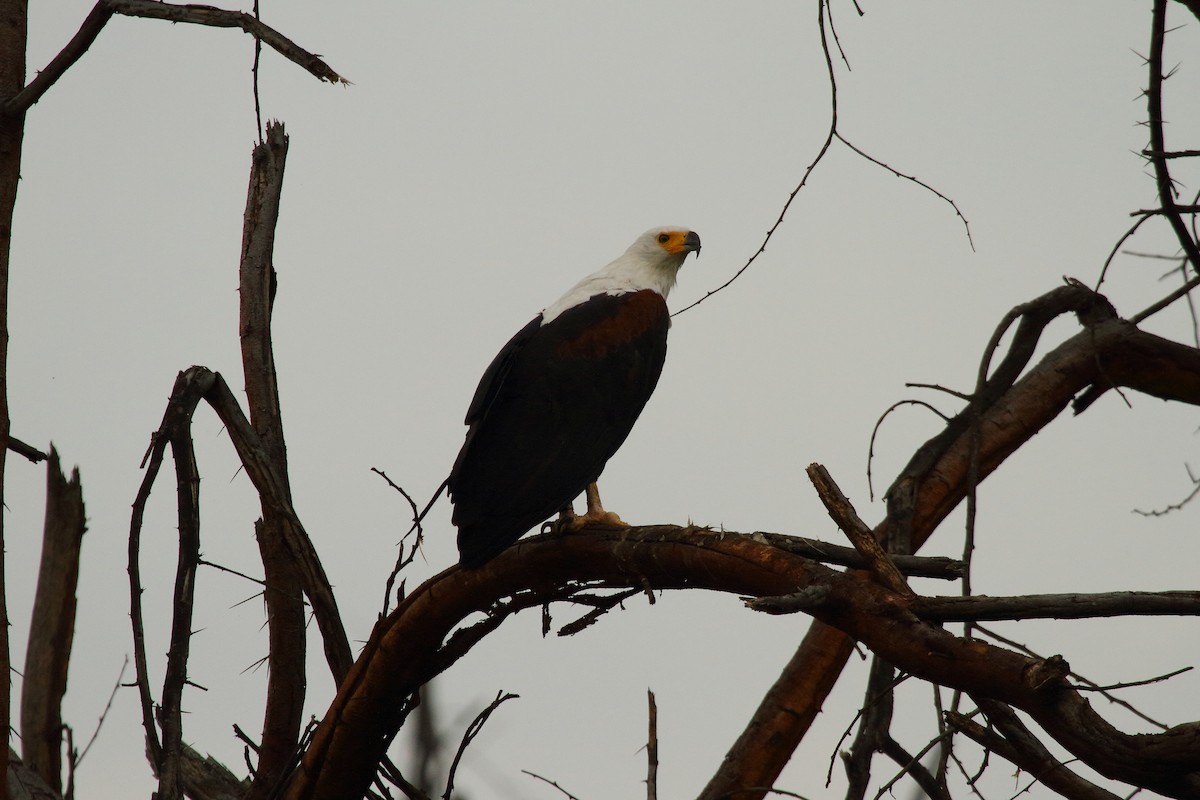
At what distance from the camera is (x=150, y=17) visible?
3.46m

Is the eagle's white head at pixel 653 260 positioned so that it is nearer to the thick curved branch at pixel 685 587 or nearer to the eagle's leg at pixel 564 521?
the eagle's leg at pixel 564 521

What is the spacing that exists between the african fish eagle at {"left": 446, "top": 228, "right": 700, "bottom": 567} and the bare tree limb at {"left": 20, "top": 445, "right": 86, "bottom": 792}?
189 centimetres

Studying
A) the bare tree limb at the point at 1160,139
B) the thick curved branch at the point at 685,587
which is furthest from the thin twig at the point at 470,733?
the bare tree limb at the point at 1160,139

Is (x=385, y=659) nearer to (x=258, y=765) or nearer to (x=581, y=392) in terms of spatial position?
(x=258, y=765)

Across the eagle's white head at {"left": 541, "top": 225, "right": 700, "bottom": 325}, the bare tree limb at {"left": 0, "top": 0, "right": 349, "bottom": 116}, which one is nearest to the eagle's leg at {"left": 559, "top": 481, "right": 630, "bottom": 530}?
the eagle's white head at {"left": 541, "top": 225, "right": 700, "bottom": 325}

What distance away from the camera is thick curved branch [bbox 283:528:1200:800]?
192 centimetres

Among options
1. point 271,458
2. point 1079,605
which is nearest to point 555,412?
point 271,458

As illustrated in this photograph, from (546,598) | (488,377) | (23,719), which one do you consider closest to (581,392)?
(488,377)

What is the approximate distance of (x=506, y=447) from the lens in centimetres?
425

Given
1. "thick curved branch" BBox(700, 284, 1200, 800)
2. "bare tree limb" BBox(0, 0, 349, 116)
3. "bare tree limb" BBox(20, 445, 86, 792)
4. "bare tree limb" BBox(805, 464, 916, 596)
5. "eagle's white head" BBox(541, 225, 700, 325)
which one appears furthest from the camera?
"eagle's white head" BBox(541, 225, 700, 325)

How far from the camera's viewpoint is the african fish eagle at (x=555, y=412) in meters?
3.91

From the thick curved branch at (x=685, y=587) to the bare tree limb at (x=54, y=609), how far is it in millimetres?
1703

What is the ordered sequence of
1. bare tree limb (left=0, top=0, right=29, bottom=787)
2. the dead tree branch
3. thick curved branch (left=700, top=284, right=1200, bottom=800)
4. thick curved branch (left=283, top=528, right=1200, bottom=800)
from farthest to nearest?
thick curved branch (left=700, top=284, right=1200, bottom=800), bare tree limb (left=0, top=0, right=29, bottom=787), the dead tree branch, thick curved branch (left=283, top=528, right=1200, bottom=800)

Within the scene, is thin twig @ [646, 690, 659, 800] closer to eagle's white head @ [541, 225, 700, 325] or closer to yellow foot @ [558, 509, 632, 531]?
yellow foot @ [558, 509, 632, 531]
